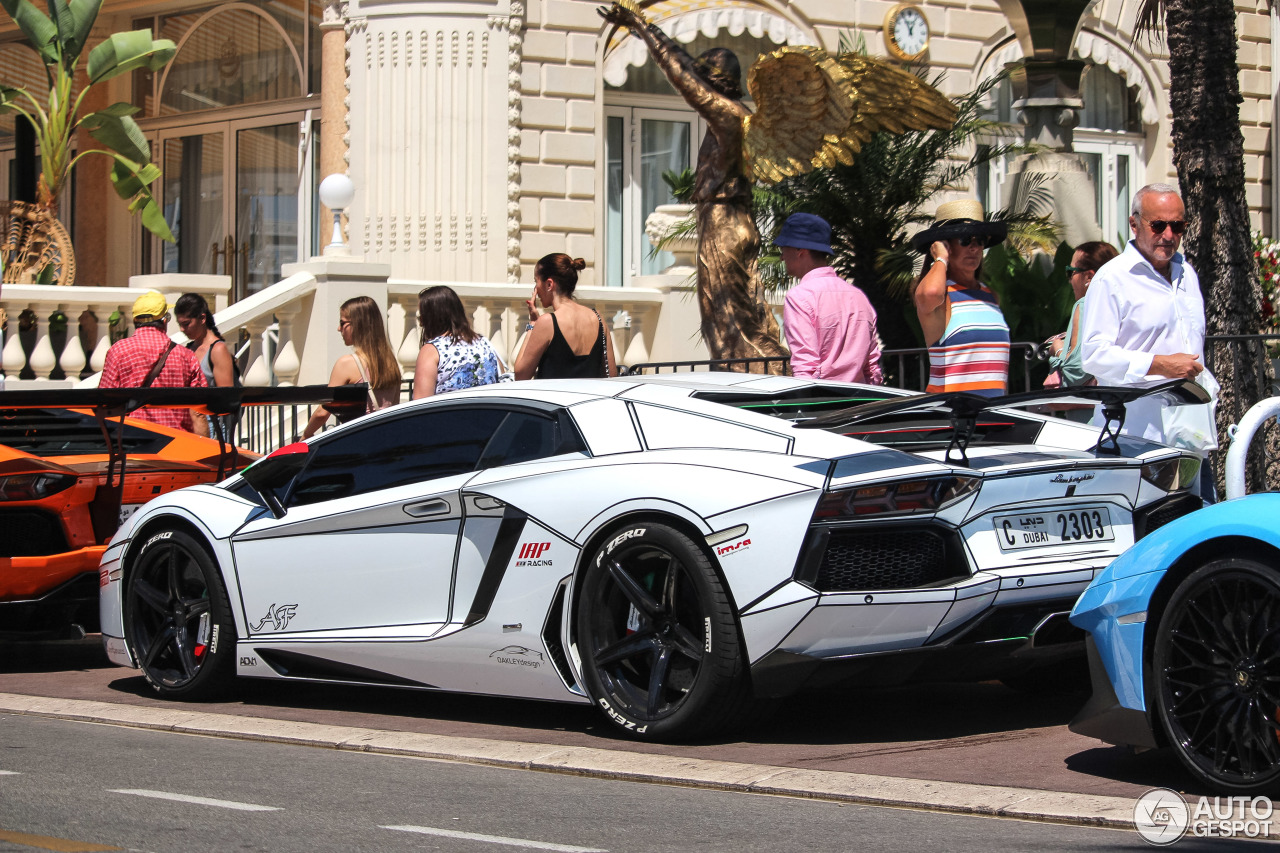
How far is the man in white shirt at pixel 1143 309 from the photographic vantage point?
7750 millimetres

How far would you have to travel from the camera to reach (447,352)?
31.5ft

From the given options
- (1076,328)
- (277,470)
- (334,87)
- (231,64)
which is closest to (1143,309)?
(1076,328)

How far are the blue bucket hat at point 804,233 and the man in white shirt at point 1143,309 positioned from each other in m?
1.47

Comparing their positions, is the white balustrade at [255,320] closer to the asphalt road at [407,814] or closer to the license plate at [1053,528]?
the asphalt road at [407,814]

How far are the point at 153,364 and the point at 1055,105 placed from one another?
7006mm

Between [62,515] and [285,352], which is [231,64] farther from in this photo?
[62,515]

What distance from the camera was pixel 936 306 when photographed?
8.32 meters

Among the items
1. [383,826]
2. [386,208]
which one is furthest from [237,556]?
[386,208]

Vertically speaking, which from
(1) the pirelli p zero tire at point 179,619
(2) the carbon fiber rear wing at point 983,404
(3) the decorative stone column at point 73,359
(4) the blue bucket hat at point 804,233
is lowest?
(1) the pirelli p zero tire at point 179,619

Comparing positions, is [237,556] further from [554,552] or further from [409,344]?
[409,344]

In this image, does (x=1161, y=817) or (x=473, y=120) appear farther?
(x=473, y=120)

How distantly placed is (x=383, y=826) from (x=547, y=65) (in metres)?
16.0

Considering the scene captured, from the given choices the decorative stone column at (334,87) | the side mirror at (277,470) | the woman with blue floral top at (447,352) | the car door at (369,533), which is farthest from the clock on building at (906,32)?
the car door at (369,533)

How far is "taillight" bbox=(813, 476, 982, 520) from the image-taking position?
6.02 metres
